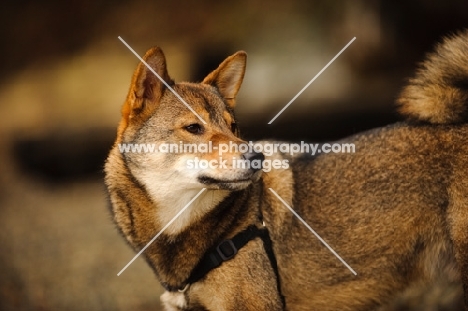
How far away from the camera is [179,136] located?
371 cm

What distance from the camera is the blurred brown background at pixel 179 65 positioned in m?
9.43

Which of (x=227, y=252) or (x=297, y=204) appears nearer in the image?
(x=227, y=252)

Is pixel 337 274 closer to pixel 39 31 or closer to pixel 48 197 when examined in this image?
pixel 48 197

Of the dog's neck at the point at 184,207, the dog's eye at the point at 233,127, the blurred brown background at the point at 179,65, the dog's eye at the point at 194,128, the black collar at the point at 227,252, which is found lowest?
the blurred brown background at the point at 179,65

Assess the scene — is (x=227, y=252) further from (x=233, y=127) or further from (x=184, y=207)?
(x=233, y=127)

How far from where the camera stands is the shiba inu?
12.1 ft

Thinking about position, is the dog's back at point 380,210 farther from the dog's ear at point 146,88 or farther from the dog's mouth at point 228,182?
the dog's ear at point 146,88

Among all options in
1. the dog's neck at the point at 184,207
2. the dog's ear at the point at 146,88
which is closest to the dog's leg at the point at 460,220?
the dog's neck at the point at 184,207

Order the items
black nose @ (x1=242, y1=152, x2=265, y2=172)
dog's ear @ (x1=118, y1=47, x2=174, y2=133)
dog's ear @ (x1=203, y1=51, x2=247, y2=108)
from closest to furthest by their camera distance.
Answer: black nose @ (x1=242, y1=152, x2=265, y2=172), dog's ear @ (x1=118, y1=47, x2=174, y2=133), dog's ear @ (x1=203, y1=51, x2=247, y2=108)

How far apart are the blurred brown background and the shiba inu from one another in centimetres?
463

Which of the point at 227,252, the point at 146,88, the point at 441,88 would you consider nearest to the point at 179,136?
the point at 146,88

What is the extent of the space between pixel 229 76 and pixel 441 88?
3.92 feet

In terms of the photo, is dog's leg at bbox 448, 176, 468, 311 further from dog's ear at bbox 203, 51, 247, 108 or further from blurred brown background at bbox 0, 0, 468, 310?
blurred brown background at bbox 0, 0, 468, 310

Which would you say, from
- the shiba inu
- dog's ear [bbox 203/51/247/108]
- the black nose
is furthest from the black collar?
dog's ear [bbox 203/51/247/108]
